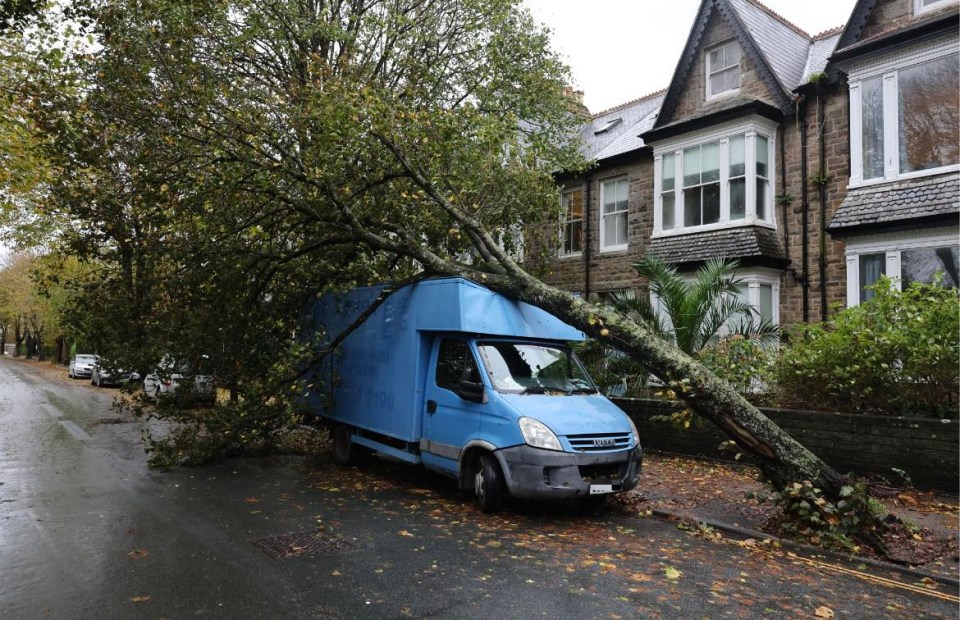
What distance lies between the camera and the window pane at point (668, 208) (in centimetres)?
1755

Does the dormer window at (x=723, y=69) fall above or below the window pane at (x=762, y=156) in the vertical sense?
above

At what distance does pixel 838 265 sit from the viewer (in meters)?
14.4

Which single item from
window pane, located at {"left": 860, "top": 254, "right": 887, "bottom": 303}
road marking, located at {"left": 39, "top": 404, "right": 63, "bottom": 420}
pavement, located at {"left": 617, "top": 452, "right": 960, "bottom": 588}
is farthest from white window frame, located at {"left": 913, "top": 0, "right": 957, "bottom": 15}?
road marking, located at {"left": 39, "top": 404, "right": 63, "bottom": 420}

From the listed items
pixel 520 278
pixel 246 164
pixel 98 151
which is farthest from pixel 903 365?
pixel 98 151

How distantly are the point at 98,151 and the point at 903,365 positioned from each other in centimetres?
1131

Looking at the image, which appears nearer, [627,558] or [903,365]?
[627,558]

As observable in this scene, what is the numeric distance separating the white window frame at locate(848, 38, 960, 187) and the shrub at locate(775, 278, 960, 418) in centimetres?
565

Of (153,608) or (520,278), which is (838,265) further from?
(153,608)

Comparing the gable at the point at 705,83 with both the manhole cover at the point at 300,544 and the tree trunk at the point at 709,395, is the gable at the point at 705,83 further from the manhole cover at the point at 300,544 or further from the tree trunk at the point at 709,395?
the manhole cover at the point at 300,544

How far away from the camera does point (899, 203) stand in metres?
13.0

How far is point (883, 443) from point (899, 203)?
6.70 metres

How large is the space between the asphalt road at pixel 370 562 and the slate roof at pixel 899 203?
924cm

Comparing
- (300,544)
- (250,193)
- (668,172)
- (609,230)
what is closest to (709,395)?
(300,544)

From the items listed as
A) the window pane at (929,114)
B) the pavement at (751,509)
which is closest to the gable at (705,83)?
the window pane at (929,114)
